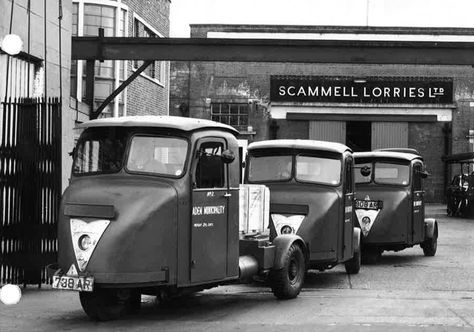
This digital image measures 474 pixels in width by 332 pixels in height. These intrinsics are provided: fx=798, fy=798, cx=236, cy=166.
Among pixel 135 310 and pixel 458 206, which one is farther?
pixel 458 206

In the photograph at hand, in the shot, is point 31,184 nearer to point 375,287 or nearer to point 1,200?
point 1,200

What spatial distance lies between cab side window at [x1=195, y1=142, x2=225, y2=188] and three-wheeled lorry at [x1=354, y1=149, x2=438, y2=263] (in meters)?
6.87

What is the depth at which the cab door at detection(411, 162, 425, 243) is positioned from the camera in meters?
16.8

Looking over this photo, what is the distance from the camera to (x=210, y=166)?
9.59 metres

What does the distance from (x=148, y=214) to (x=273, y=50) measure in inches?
464

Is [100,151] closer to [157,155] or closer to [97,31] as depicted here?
[157,155]

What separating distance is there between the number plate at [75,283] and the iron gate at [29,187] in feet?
8.73

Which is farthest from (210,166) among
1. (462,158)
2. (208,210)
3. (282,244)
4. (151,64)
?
(462,158)

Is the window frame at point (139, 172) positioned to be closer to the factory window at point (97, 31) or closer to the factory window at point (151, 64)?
the factory window at point (97, 31)

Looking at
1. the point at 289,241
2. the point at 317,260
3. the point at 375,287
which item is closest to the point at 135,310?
the point at 289,241

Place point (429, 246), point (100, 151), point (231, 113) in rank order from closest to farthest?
point (100, 151)
point (429, 246)
point (231, 113)

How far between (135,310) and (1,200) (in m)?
2.62

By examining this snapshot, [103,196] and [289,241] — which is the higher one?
[103,196]

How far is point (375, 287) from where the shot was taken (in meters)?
12.7
